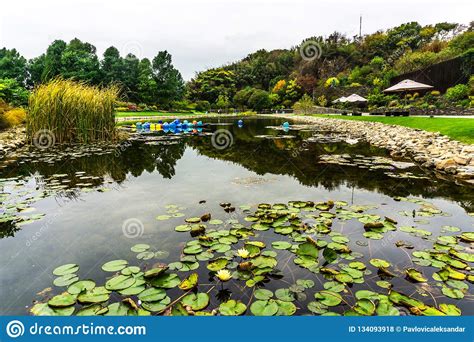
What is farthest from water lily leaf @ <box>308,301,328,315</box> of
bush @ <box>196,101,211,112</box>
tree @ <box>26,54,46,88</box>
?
bush @ <box>196,101,211,112</box>

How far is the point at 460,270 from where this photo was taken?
2666 millimetres

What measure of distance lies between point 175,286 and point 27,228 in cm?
258

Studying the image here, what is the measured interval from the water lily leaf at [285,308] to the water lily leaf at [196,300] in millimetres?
542

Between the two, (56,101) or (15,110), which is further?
(15,110)

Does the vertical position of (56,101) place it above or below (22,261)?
above

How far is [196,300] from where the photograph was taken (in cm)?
222

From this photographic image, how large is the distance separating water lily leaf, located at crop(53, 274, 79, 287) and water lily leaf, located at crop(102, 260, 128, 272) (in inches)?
9.8

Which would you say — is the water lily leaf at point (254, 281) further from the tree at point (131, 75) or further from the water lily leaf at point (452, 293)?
the tree at point (131, 75)

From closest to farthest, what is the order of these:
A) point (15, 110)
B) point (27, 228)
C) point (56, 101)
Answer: point (27, 228), point (56, 101), point (15, 110)

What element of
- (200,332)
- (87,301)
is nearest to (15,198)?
(87,301)

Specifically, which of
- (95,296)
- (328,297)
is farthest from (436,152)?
(95,296)

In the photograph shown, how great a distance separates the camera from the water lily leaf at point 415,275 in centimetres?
248

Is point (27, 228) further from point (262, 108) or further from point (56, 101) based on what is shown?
point (262, 108)

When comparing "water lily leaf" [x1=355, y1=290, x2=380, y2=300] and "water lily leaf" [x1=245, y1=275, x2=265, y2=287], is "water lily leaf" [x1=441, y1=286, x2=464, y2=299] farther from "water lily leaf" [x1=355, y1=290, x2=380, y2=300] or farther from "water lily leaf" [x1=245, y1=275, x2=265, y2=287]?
"water lily leaf" [x1=245, y1=275, x2=265, y2=287]
